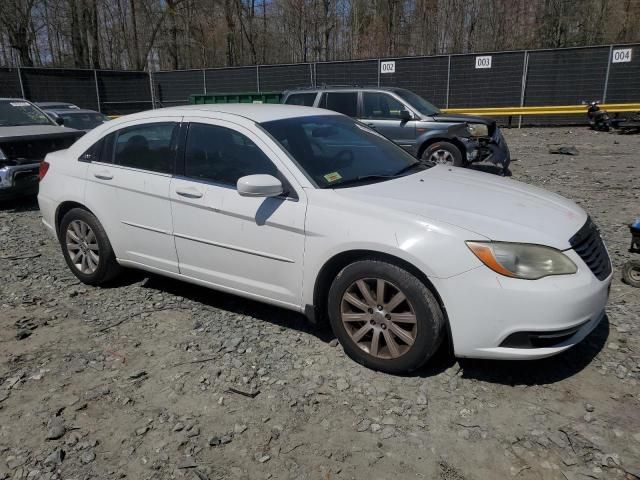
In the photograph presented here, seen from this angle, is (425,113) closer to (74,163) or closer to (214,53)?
(74,163)

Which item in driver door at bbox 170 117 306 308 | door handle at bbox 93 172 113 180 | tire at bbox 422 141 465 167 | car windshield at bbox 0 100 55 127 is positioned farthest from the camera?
tire at bbox 422 141 465 167

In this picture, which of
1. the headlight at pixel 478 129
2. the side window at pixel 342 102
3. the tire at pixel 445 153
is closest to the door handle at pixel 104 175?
the side window at pixel 342 102

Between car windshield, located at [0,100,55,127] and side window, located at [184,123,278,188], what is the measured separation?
6.34 meters

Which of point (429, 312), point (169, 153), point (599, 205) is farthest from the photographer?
point (599, 205)

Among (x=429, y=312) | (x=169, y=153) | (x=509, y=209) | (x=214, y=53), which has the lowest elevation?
(x=429, y=312)

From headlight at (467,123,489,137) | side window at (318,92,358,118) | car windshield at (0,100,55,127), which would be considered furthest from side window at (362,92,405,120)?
car windshield at (0,100,55,127)

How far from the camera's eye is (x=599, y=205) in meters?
7.46

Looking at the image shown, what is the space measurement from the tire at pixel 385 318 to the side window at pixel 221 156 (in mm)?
955

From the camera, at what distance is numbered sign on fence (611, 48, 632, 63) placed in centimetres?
1695

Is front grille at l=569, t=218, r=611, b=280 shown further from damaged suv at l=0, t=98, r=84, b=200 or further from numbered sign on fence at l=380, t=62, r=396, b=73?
numbered sign on fence at l=380, t=62, r=396, b=73

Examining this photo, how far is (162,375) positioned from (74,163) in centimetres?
234

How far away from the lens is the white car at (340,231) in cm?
295

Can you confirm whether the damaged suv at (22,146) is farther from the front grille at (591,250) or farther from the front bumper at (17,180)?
the front grille at (591,250)

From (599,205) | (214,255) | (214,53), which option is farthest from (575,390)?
(214,53)
